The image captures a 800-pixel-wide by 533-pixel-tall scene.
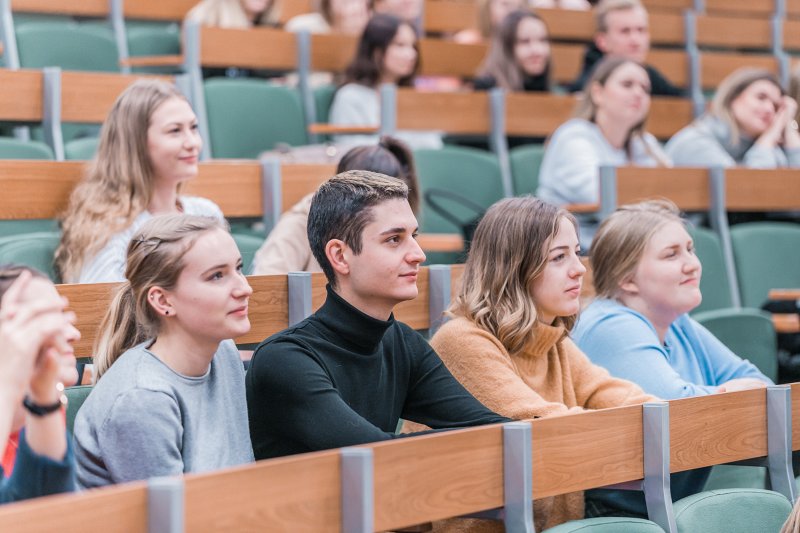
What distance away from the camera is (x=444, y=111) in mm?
3082

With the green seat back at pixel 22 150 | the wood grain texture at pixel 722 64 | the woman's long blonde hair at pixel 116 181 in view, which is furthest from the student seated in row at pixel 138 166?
the wood grain texture at pixel 722 64

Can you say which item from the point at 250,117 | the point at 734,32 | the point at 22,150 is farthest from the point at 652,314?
the point at 734,32

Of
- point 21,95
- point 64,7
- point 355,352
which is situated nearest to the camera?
point 355,352

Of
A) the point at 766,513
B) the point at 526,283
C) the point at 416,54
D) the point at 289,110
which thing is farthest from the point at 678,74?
the point at 766,513

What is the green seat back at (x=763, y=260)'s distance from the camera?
273cm

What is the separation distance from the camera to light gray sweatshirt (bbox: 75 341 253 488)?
1245 millimetres

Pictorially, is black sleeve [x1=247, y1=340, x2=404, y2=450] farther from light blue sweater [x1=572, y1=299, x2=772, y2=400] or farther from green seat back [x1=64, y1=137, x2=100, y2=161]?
green seat back [x1=64, y1=137, x2=100, y2=161]

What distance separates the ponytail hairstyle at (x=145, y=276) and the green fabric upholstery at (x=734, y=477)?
1007mm

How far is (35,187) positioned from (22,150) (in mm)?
311

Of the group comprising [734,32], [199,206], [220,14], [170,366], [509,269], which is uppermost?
[734,32]

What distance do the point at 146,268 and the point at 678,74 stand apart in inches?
118

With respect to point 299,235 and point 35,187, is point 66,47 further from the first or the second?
point 299,235

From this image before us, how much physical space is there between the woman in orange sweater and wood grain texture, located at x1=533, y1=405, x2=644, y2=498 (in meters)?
0.20

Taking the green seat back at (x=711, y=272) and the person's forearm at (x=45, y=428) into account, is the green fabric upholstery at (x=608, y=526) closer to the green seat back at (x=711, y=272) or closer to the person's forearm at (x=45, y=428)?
the person's forearm at (x=45, y=428)
